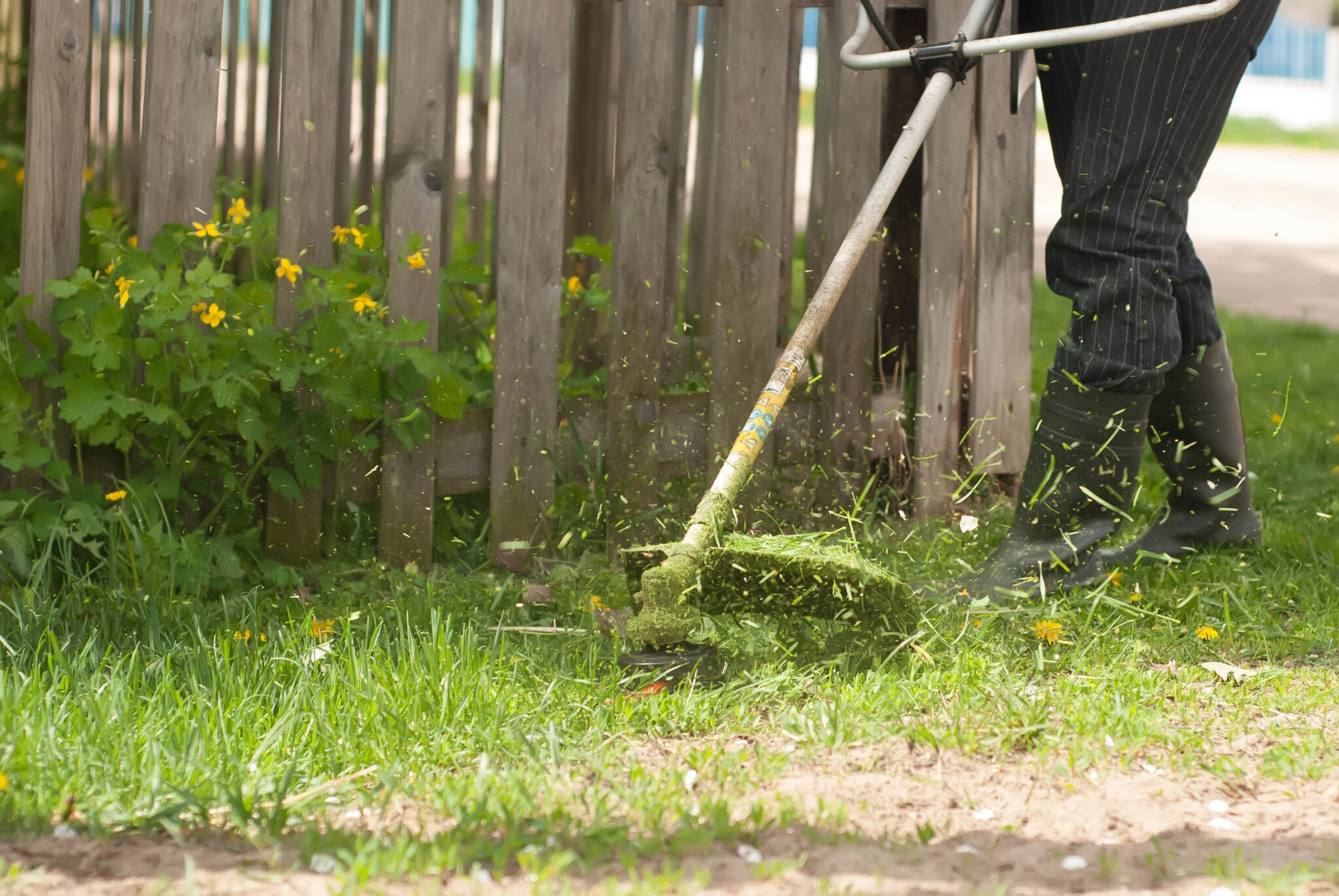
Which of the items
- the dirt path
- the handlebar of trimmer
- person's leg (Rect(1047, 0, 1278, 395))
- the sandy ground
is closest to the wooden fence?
the handlebar of trimmer

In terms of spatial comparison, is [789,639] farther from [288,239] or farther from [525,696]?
[288,239]

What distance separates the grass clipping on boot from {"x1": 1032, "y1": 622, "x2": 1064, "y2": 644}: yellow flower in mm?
293

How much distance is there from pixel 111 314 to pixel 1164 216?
2.15m

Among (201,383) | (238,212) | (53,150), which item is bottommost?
(201,383)

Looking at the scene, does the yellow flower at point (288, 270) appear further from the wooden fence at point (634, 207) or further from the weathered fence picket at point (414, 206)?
the weathered fence picket at point (414, 206)

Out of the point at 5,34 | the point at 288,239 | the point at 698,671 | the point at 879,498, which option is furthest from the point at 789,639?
the point at 5,34

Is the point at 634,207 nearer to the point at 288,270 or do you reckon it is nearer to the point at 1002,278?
the point at 288,270

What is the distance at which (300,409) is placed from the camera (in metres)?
2.92

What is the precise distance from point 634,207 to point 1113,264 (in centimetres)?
107

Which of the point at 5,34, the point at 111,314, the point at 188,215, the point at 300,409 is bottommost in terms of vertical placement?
the point at 300,409

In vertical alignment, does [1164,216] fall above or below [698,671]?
above

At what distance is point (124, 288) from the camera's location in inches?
106

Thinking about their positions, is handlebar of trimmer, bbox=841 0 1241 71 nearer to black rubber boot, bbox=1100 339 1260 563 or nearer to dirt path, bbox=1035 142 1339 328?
black rubber boot, bbox=1100 339 1260 563

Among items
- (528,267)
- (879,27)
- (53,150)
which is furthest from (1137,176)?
(53,150)
